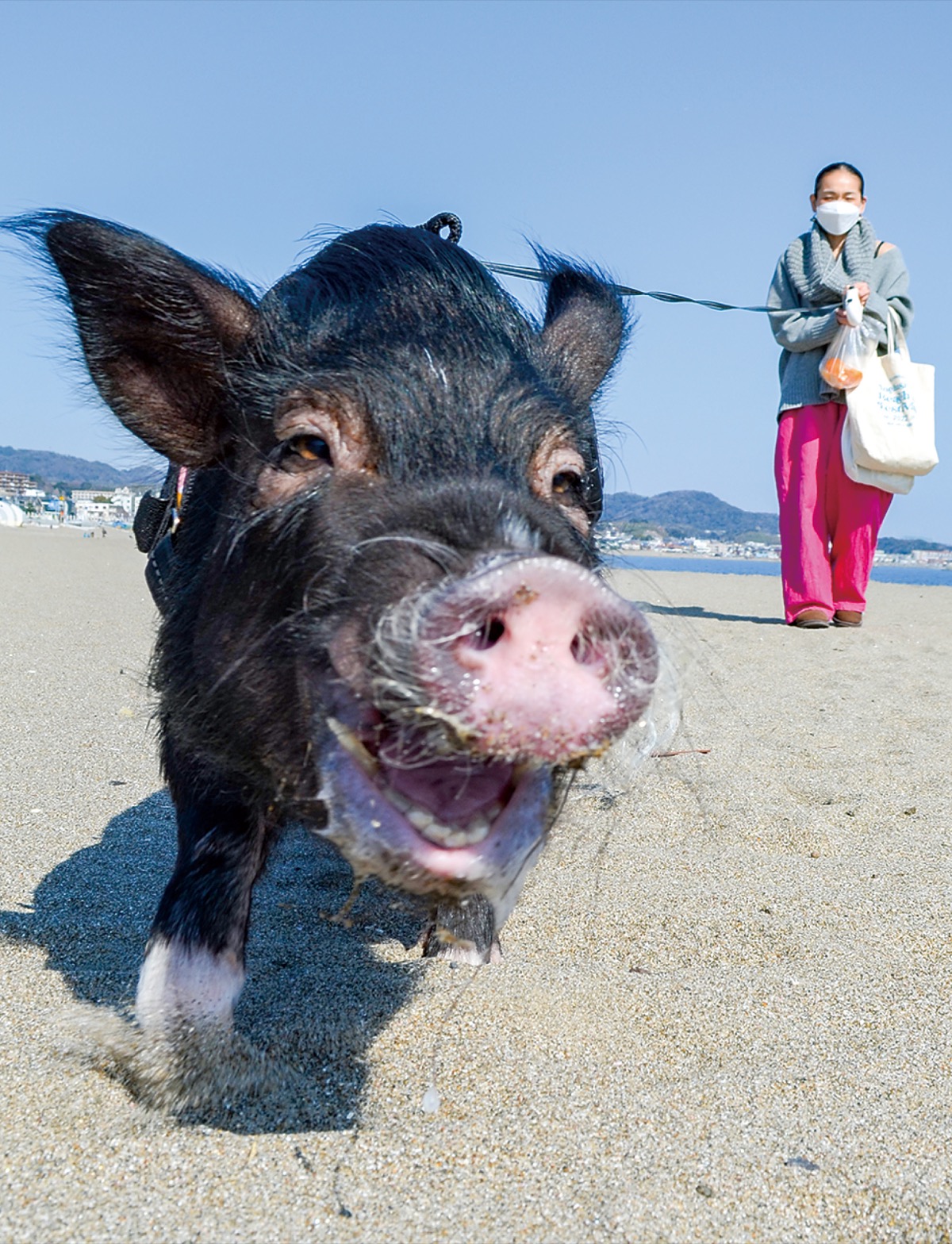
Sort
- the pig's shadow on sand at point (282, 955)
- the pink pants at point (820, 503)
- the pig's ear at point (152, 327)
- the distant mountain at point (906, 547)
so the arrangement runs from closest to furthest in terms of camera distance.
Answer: the pig's shadow on sand at point (282, 955) → the pig's ear at point (152, 327) → the pink pants at point (820, 503) → the distant mountain at point (906, 547)

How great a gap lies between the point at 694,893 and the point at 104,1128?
180cm

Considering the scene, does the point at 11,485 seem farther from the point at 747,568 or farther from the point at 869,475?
the point at 869,475

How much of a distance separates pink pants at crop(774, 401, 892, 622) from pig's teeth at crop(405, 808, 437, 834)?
22.4 ft

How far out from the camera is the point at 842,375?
740 cm

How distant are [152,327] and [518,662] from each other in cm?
133

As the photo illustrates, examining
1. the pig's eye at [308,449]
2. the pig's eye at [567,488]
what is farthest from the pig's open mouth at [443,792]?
the pig's eye at [567,488]

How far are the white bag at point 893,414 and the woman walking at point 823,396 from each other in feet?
0.73

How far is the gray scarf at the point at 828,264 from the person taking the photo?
24.9ft

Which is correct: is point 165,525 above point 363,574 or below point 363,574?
below

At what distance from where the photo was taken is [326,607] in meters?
1.77

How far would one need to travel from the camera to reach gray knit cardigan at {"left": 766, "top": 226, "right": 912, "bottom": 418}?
7.57 m

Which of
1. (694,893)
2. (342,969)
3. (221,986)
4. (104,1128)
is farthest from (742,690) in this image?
(104,1128)

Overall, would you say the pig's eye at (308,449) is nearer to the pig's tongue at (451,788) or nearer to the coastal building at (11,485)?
the pig's tongue at (451,788)

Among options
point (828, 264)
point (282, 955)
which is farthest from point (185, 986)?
point (828, 264)
